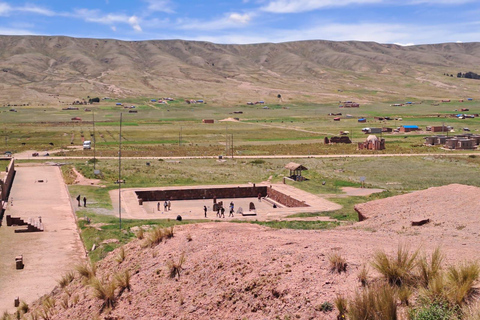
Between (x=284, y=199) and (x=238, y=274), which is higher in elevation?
(x=238, y=274)

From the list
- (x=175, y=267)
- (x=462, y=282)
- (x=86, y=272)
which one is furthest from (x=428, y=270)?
(x=86, y=272)

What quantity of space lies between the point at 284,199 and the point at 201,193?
290 inches

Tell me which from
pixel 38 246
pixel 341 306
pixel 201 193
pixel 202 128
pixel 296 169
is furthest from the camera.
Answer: pixel 202 128

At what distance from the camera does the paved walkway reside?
2230 cm

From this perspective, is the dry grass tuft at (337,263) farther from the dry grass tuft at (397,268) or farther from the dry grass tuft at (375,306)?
the dry grass tuft at (375,306)

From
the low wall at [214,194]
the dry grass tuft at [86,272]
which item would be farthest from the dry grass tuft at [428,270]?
the low wall at [214,194]

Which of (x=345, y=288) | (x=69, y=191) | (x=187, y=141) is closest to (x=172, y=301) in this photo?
(x=345, y=288)

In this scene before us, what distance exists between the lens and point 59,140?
330ft

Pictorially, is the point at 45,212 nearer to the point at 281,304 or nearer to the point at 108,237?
the point at 108,237

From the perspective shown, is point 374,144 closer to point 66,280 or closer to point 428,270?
point 66,280

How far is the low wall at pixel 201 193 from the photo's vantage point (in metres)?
45.9

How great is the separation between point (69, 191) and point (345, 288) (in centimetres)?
3712

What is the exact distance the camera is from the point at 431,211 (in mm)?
25656

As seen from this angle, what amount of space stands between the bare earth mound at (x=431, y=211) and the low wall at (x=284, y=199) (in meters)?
11.0
